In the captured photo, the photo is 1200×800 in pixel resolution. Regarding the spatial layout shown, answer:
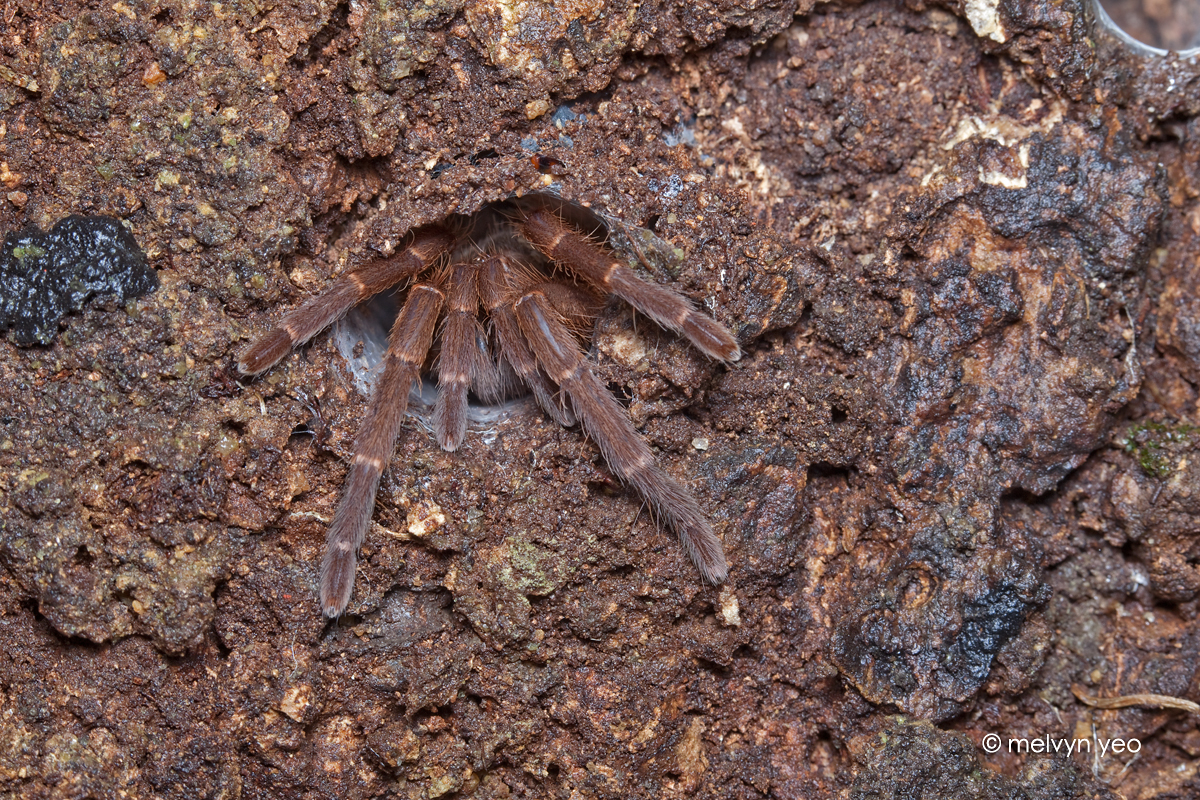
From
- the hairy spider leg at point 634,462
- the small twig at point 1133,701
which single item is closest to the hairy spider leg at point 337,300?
the hairy spider leg at point 634,462

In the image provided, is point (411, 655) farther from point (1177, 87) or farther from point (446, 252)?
point (1177, 87)

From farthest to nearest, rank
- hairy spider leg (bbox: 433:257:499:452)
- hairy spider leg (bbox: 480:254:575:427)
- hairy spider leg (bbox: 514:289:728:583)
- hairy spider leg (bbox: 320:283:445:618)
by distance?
hairy spider leg (bbox: 480:254:575:427) < hairy spider leg (bbox: 433:257:499:452) < hairy spider leg (bbox: 514:289:728:583) < hairy spider leg (bbox: 320:283:445:618)

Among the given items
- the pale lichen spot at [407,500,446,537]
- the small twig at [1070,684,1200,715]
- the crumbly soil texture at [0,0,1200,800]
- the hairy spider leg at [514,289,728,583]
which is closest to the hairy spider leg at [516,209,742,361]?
the crumbly soil texture at [0,0,1200,800]

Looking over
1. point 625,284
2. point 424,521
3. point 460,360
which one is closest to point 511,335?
point 460,360

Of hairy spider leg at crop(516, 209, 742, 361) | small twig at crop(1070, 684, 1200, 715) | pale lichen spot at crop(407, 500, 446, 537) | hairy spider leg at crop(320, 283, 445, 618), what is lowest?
small twig at crop(1070, 684, 1200, 715)

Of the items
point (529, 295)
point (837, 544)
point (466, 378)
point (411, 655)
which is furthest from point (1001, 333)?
point (411, 655)

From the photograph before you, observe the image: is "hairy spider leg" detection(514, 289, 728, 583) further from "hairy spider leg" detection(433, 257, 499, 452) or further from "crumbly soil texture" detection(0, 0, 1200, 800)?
"hairy spider leg" detection(433, 257, 499, 452)

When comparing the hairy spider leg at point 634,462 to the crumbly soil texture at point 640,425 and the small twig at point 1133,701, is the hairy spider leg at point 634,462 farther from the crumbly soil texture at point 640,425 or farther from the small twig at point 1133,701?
the small twig at point 1133,701
